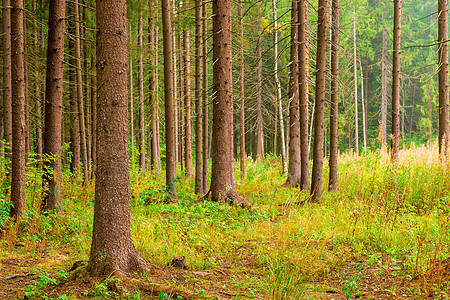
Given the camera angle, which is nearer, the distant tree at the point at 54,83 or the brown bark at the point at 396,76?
the distant tree at the point at 54,83

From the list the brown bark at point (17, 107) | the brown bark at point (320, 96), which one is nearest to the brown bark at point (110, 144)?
the brown bark at point (17, 107)

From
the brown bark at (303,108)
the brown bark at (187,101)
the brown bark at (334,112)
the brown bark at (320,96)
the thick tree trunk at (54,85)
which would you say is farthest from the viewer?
the brown bark at (187,101)

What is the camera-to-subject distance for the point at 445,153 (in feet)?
35.4

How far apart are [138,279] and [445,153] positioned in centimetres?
1036

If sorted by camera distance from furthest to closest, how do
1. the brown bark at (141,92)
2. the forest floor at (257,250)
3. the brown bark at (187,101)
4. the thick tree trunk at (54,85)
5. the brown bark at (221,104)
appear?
1. the brown bark at (141,92)
2. the brown bark at (187,101)
3. the brown bark at (221,104)
4. the thick tree trunk at (54,85)
5. the forest floor at (257,250)

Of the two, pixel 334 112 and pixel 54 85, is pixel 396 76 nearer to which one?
pixel 334 112

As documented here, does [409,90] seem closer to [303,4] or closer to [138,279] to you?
[303,4]

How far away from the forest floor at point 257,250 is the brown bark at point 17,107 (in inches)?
11.1

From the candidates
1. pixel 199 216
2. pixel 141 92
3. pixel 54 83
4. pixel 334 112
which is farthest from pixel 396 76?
pixel 141 92

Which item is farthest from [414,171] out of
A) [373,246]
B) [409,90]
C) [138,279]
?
[409,90]

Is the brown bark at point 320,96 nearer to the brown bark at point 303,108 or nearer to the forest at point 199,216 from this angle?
the forest at point 199,216

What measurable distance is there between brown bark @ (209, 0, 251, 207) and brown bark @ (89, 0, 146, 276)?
16.9ft

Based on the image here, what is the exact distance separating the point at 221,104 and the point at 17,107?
4.81 metres

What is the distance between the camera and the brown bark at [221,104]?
9461 mm
